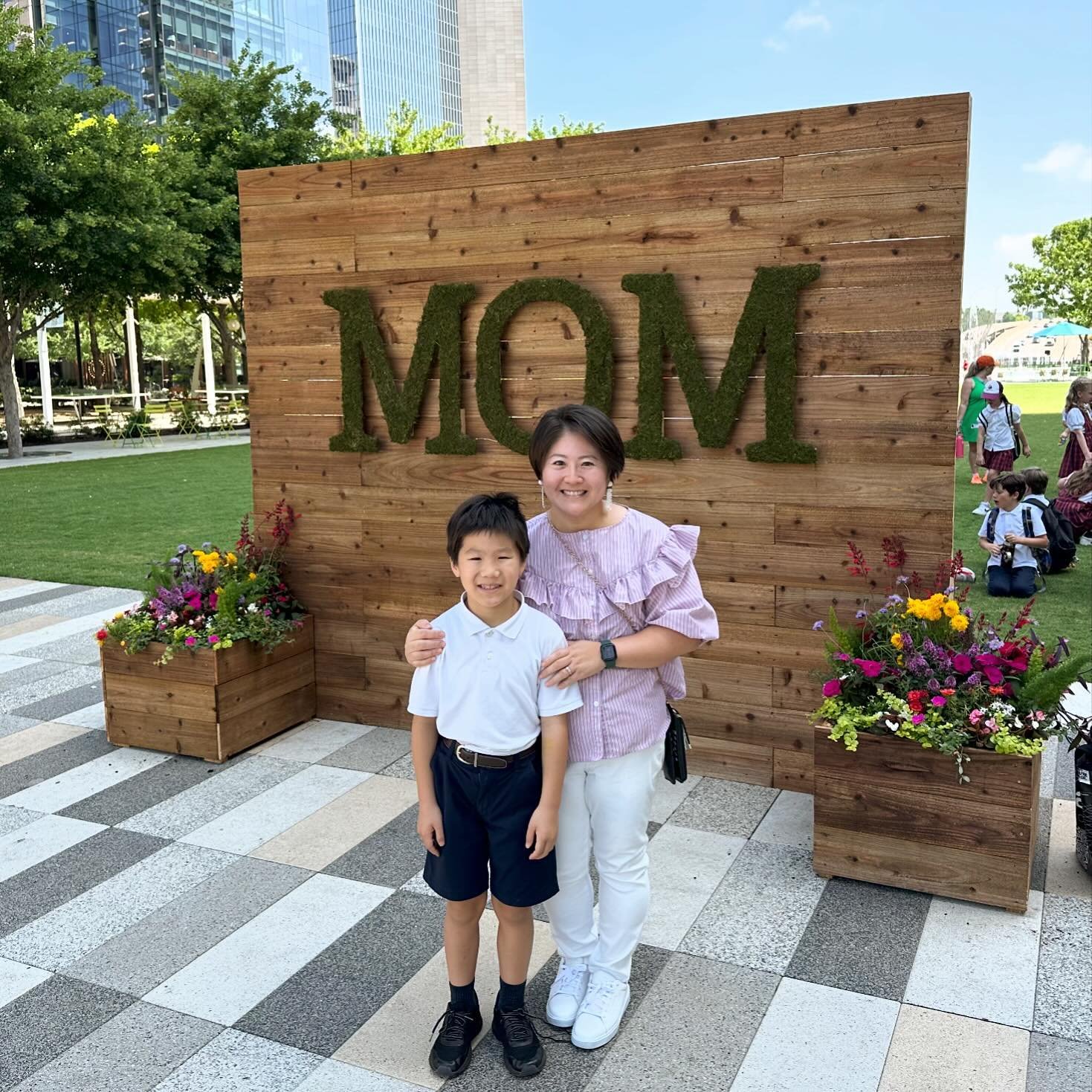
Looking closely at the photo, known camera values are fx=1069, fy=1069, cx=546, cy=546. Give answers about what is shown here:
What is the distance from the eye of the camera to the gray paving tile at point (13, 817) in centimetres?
453

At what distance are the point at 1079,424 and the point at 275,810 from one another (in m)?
8.90

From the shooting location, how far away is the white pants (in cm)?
289

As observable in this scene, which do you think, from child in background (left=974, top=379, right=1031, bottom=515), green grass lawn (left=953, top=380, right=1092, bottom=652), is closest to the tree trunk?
green grass lawn (left=953, top=380, right=1092, bottom=652)

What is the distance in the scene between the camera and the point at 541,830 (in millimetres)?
2697

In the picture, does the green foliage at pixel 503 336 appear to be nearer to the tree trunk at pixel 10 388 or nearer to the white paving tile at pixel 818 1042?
the white paving tile at pixel 818 1042

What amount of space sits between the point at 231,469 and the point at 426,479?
49.2 ft

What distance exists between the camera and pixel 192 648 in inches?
203

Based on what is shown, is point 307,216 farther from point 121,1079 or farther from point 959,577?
point 121,1079

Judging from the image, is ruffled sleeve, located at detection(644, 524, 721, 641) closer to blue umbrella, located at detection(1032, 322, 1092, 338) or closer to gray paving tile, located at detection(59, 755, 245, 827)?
gray paving tile, located at detection(59, 755, 245, 827)

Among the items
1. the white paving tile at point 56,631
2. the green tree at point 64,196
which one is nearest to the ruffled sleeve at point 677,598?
the white paving tile at point 56,631

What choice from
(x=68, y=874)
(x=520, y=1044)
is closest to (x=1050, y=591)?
(x=520, y=1044)

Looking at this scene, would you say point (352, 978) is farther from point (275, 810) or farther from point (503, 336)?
point (503, 336)

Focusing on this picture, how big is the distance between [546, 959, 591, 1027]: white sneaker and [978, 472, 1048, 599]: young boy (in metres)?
6.27

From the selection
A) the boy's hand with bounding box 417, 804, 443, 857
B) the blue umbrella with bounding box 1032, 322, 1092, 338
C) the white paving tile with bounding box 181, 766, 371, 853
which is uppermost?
the blue umbrella with bounding box 1032, 322, 1092, 338
